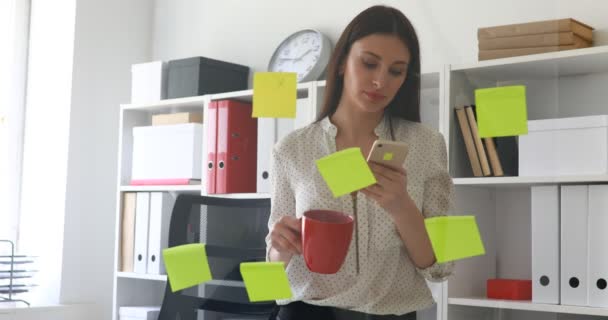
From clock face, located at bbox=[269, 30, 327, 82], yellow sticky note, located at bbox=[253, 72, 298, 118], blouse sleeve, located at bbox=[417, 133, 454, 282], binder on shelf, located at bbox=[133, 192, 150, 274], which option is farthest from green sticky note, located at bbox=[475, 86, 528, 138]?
clock face, located at bbox=[269, 30, 327, 82]

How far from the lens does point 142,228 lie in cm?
136

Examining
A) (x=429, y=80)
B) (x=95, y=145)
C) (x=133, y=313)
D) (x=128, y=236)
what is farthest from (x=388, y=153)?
(x=95, y=145)

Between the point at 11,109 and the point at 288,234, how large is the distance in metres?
2.09

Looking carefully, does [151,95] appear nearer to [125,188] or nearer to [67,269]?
[125,188]

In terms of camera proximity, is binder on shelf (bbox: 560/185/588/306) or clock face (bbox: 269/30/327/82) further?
clock face (bbox: 269/30/327/82)

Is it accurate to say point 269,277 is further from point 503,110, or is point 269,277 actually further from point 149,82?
point 149,82

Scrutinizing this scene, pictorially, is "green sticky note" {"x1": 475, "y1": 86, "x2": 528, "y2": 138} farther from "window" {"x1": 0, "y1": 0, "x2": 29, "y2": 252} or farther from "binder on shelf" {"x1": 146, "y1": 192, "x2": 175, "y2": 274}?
"window" {"x1": 0, "y1": 0, "x2": 29, "y2": 252}

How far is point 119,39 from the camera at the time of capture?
7.38 feet

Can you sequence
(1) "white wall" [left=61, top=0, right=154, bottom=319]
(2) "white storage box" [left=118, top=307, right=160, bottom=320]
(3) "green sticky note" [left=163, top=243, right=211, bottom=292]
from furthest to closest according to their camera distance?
1. (1) "white wall" [left=61, top=0, right=154, bottom=319]
2. (2) "white storage box" [left=118, top=307, right=160, bottom=320]
3. (3) "green sticky note" [left=163, top=243, right=211, bottom=292]

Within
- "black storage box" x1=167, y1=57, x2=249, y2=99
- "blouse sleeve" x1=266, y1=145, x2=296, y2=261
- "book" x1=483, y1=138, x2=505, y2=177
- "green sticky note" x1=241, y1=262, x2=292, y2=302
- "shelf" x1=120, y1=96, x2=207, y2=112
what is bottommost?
"green sticky note" x1=241, y1=262, x2=292, y2=302

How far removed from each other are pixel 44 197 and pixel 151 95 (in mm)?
607

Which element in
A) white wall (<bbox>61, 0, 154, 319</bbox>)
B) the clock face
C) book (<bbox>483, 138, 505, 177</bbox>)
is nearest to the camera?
book (<bbox>483, 138, 505, 177</bbox>)

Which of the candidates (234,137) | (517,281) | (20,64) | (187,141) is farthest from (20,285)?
(517,281)

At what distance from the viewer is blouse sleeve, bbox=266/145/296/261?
0.68 m
